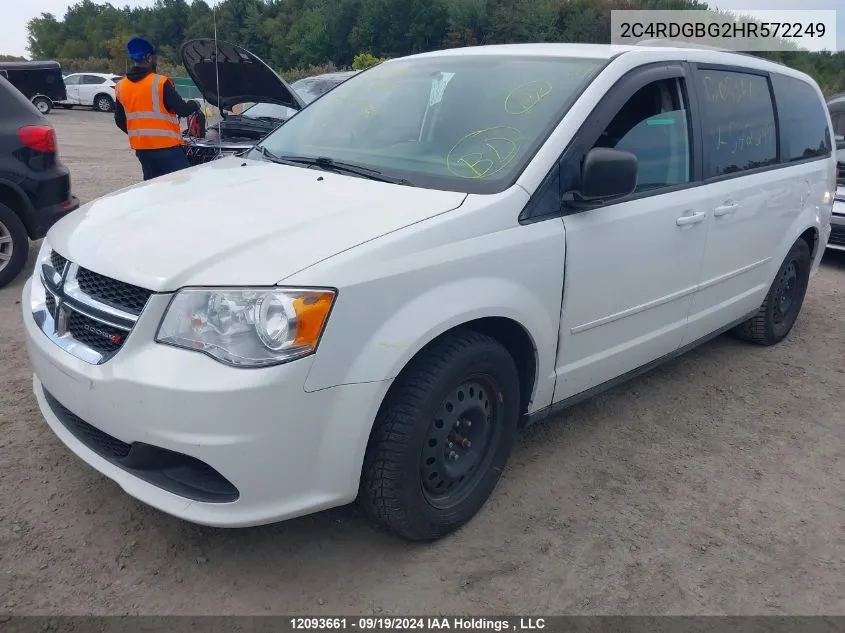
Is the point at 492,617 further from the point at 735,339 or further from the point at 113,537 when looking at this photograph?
the point at 735,339

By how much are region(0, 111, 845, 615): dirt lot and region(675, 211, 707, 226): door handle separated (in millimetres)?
1080

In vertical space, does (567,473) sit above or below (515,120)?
below

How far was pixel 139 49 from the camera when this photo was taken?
595 cm

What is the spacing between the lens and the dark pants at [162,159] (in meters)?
6.14

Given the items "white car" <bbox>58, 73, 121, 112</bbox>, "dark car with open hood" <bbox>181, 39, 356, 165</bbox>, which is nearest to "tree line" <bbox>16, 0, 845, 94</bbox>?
"white car" <bbox>58, 73, 121, 112</bbox>

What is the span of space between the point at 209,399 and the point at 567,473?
71.2 inches

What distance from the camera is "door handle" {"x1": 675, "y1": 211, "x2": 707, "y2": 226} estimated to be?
11.1ft

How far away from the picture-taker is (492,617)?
2.35 meters

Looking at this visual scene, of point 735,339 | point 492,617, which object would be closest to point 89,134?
point 735,339

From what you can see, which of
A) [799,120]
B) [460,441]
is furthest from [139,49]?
[799,120]

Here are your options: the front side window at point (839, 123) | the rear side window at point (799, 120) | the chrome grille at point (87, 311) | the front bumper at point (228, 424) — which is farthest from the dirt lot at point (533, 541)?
the front side window at point (839, 123)

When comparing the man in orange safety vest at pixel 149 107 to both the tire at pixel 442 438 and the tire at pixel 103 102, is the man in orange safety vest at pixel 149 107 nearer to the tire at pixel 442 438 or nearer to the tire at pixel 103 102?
the tire at pixel 442 438

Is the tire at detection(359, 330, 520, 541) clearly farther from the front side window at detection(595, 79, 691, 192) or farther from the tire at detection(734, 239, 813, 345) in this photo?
the tire at detection(734, 239, 813, 345)

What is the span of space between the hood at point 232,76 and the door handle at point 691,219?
475cm
